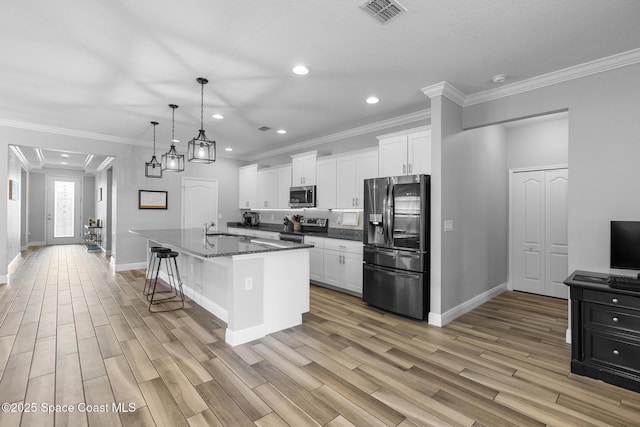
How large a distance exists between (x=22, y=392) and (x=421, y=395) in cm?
286

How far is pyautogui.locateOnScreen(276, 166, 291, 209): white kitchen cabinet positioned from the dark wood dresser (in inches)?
191

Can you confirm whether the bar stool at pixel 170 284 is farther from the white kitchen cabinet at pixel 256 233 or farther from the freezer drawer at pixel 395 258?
the freezer drawer at pixel 395 258

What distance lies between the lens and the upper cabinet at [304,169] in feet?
19.0

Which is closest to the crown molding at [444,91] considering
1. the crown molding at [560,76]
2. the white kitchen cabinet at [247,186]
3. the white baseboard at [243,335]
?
the crown molding at [560,76]

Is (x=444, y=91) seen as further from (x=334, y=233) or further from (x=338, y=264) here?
(x=334, y=233)

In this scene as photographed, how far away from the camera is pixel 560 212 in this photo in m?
4.76

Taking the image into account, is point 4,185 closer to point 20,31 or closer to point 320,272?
point 20,31

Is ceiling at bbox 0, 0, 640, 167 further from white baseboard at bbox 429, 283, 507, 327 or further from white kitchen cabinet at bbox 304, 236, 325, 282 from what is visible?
white baseboard at bbox 429, 283, 507, 327

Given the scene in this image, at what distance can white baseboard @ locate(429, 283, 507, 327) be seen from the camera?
142 inches

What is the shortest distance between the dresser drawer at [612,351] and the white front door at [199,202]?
6.75 meters

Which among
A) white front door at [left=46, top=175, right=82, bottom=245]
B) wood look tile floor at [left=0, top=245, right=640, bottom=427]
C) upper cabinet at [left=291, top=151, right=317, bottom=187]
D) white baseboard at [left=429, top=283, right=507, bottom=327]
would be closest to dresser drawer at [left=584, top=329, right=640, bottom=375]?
wood look tile floor at [left=0, top=245, right=640, bottom=427]

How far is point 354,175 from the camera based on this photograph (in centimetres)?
508

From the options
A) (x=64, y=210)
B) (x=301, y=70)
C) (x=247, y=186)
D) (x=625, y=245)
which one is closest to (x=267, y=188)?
(x=247, y=186)

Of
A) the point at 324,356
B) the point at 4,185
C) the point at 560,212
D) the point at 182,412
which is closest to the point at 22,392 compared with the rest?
the point at 182,412
